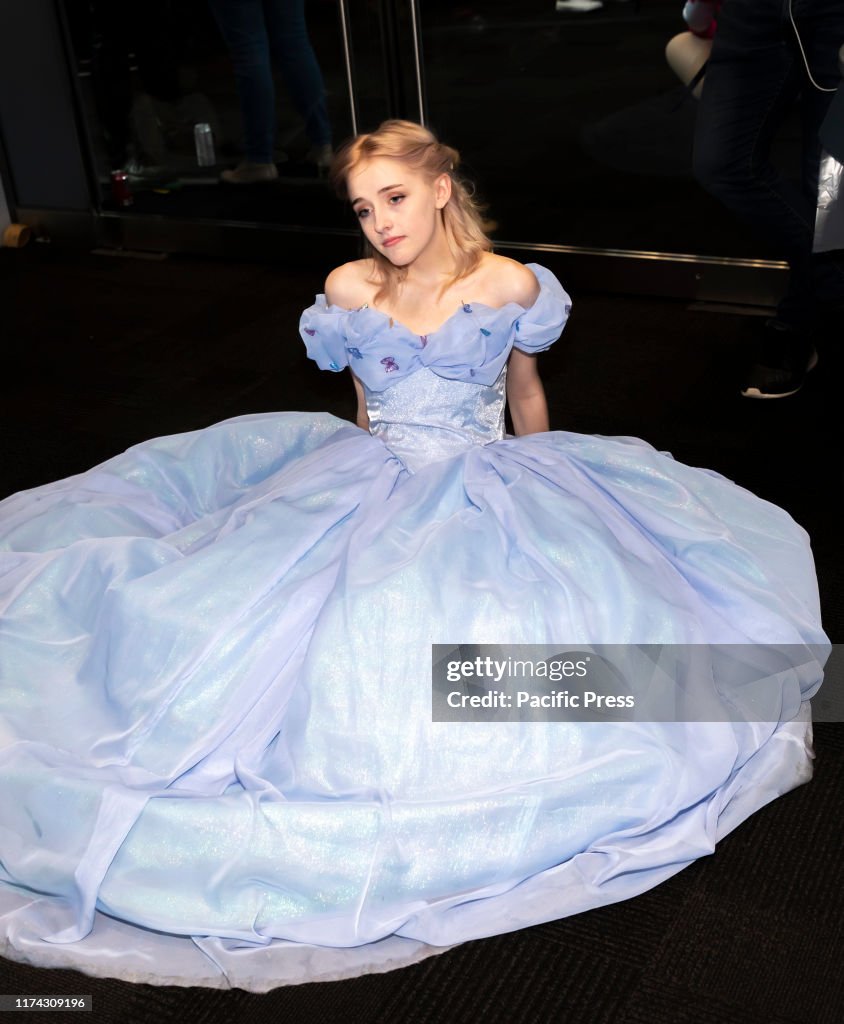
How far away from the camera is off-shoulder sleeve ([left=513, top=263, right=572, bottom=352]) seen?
2072 mm

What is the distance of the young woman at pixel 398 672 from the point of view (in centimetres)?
164

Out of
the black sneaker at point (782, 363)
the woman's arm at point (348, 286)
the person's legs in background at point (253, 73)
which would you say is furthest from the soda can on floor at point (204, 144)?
the woman's arm at point (348, 286)

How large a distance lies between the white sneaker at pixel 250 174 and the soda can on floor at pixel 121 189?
380 mm

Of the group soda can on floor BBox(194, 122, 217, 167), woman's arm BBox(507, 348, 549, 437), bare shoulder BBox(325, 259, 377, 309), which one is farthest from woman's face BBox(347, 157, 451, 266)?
soda can on floor BBox(194, 122, 217, 167)

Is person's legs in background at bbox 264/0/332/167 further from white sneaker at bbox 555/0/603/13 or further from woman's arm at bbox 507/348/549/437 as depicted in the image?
woman's arm at bbox 507/348/549/437

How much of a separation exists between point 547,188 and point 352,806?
8.55 ft

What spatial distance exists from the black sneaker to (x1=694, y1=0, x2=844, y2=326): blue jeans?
39 mm

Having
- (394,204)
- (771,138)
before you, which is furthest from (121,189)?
(394,204)

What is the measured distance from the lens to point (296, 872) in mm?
1634

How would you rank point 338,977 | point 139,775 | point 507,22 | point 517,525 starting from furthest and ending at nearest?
point 507,22 → point 517,525 → point 139,775 → point 338,977

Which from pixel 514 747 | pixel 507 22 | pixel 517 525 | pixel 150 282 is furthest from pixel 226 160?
pixel 514 747

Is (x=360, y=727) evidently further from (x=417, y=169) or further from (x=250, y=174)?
(x=250, y=174)

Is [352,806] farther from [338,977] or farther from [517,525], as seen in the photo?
[517,525]

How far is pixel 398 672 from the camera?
5.72ft
